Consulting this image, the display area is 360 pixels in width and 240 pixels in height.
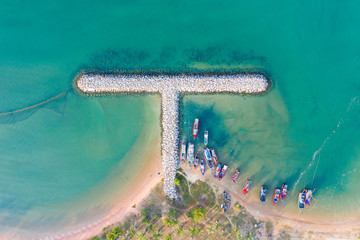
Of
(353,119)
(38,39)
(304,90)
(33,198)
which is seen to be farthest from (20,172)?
(353,119)

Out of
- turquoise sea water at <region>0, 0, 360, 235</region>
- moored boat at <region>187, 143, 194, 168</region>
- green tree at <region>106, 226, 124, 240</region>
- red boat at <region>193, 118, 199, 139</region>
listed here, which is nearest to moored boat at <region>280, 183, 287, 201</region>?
turquoise sea water at <region>0, 0, 360, 235</region>

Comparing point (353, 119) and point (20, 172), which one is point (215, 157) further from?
point (20, 172)

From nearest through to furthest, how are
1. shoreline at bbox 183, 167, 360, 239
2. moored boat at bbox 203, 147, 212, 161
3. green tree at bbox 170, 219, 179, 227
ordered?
green tree at bbox 170, 219, 179, 227
moored boat at bbox 203, 147, 212, 161
shoreline at bbox 183, 167, 360, 239

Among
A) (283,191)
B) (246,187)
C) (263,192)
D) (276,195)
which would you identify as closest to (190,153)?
(246,187)

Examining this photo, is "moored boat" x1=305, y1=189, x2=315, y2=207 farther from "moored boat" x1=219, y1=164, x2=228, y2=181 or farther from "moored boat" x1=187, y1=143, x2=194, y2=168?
"moored boat" x1=187, y1=143, x2=194, y2=168

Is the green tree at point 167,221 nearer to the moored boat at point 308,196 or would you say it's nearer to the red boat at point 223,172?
the red boat at point 223,172

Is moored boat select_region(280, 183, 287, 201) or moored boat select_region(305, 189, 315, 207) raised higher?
moored boat select_region(280, 183, 287, 201)
